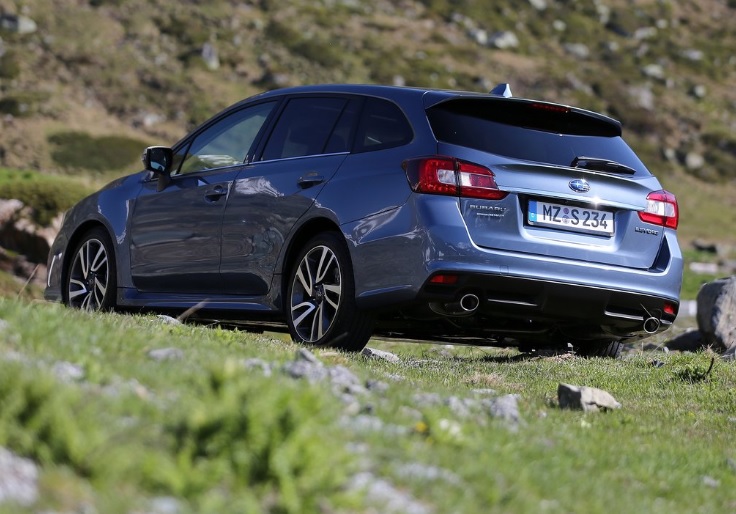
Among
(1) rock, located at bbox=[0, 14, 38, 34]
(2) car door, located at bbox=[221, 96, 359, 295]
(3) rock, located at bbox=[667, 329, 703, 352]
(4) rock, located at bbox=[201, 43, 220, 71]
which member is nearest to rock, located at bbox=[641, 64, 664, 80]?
(4) rock, located at bbox=[201, 43, 220, 71]

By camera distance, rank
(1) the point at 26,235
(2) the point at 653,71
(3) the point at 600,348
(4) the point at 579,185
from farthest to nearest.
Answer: (2) the point at 653,71
(1) the point at 26,235
(3) the point at 600,348
(4) the point at 579,185

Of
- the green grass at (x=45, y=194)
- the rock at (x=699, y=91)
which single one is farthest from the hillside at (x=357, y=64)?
the green grass at (x=45, y=194)

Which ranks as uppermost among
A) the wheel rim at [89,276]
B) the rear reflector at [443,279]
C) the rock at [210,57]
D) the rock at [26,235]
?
the rock at [210,57]

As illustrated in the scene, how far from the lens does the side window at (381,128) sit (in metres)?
7.48

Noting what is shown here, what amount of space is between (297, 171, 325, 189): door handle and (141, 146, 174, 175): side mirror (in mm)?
1731

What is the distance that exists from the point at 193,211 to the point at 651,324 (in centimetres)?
343

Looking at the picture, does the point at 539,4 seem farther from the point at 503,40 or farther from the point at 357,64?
the point at 357,64

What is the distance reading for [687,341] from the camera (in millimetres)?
12742

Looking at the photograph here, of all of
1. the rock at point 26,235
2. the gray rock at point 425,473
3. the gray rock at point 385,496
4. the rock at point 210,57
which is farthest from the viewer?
the rock at point 210,57

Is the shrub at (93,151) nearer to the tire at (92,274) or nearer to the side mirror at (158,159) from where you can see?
the tire at (92,274)

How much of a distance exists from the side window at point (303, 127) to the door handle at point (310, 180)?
239 mm

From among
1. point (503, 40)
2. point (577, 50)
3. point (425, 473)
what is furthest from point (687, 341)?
point (577, 50)

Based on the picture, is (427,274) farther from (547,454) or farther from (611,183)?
(547,454)

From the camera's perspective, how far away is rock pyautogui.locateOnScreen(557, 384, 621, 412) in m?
6.12
